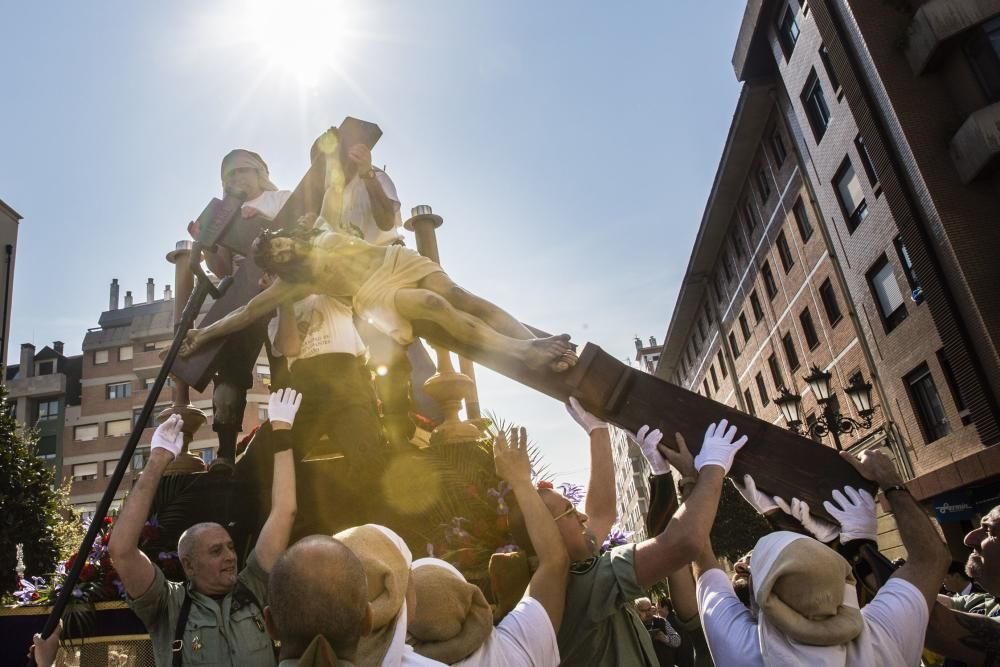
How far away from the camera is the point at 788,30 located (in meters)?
24.6

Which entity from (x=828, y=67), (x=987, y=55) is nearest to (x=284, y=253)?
(x=987, y=55)

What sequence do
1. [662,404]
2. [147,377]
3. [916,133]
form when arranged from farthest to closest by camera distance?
[147,377], [916,133], [662,404]

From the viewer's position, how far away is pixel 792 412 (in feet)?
41.8

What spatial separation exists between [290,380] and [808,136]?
74.1 feet

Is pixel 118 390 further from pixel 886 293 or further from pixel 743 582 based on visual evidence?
pixel 743 582

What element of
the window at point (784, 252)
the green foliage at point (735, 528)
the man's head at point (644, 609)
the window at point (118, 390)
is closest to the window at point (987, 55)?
the window at point (784, 252)

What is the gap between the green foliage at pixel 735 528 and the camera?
839 inches

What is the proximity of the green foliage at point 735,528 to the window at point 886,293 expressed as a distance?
6465 millimetres

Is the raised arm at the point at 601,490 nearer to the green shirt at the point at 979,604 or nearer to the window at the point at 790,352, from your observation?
the green shirt at the point at 979,604

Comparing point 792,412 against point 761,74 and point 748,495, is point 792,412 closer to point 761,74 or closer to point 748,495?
point 748,495

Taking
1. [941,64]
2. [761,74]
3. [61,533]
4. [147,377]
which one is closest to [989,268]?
[941,64]

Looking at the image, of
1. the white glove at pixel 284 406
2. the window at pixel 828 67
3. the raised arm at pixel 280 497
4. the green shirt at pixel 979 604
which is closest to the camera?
the raised arm at pixel 280 497

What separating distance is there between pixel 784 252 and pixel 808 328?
10.1 ft

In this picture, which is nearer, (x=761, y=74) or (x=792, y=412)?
(x=792, y=412)
